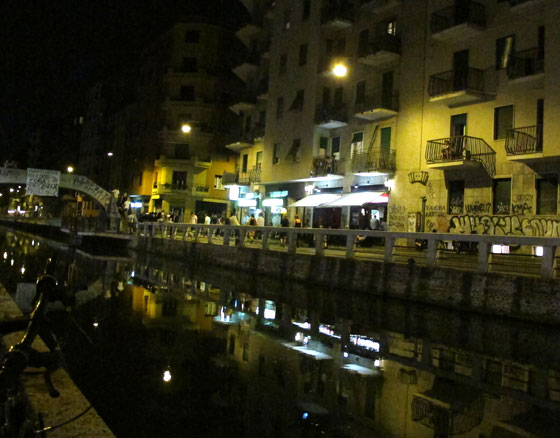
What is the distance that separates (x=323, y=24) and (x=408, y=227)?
567 inches

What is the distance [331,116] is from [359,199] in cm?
583

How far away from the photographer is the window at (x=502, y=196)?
22516 mm

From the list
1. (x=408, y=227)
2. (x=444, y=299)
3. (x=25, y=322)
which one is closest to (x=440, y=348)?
(x=444, y=299)

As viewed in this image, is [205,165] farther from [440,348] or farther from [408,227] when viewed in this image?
[440,348]

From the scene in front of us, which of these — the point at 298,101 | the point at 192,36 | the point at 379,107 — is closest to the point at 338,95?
the point at 298,101

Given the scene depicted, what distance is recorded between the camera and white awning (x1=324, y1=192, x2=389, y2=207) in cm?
2839

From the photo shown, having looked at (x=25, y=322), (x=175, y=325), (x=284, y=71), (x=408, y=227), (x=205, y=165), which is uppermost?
(x=284, y=71)

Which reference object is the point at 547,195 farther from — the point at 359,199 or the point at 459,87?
the point at 359,199

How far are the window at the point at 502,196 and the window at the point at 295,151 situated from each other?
1439cm

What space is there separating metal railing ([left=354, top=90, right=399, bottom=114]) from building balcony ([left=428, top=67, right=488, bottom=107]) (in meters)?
2.64

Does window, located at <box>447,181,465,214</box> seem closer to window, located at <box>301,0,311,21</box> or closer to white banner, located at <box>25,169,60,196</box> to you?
window, located at <box>301,0,311,21</box>

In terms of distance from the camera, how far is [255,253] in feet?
73.8

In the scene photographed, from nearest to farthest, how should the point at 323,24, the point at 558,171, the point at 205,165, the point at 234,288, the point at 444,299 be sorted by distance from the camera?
the point at 444,299
the point at 234,288
the point at 558,171
the point at 323,24
the point at 205,165

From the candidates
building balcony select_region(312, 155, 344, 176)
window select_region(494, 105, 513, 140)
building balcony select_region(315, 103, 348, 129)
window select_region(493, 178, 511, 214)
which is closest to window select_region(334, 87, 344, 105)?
building balcony select_region(315, 103, 348, 129)
